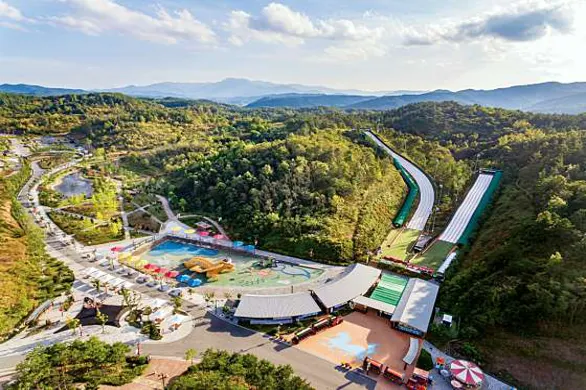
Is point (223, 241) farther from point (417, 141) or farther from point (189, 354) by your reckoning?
point (417, 141)

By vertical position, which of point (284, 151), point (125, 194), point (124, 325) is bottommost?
point (124, 325)

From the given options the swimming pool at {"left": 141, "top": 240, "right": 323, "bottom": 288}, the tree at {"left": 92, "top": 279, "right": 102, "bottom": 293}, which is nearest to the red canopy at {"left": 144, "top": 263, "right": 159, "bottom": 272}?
the swimming pool at {"left": 141, "top": 240, "right": 323, "bottom": 288}

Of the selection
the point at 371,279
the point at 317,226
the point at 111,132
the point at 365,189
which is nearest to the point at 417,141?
the point at 365,189

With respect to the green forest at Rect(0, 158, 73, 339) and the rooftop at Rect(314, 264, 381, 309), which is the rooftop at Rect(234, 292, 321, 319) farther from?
the green forest at Rect(0, 158, 73, 339)

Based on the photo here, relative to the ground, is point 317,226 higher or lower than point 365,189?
lower

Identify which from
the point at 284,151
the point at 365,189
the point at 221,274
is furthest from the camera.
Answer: the point at 284,151

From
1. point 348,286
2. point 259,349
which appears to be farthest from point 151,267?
point 348,286

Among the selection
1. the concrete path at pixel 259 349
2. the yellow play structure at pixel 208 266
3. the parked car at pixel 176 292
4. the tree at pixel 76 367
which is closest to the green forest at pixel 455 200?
the yellow play structure at pixel 208 266
